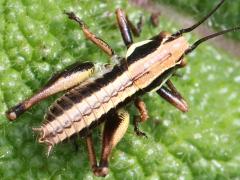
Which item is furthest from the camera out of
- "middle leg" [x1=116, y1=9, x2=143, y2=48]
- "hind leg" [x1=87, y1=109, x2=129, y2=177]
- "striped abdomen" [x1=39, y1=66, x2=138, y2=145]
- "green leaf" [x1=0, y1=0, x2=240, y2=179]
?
"middle leg" [x1=116, y1=9, x2=143, y2=48]

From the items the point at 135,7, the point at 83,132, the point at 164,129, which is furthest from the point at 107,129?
the point at 135,7

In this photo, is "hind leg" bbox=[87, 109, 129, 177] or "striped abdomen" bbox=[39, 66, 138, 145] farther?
"hind leg" bbox=[87, 109, 129, 177]

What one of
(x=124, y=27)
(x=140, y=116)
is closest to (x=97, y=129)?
(x=140, y=116)

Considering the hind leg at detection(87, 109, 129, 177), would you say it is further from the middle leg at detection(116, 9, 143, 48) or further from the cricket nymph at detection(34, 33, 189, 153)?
the middle leg at detection(116, 9, 143, 48)

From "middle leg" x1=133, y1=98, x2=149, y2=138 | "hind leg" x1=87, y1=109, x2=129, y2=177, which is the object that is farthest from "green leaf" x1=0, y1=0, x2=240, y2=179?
"hind leg" x1=87, y1=109, x2=129, y2=177

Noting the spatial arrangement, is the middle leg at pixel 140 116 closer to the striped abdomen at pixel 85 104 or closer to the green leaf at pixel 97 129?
the green leaf at pixel 97 129

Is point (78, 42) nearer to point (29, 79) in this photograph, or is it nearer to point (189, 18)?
point (29, 79)

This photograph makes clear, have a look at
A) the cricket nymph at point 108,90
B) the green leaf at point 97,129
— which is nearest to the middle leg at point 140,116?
the green leaf at point 97,129
